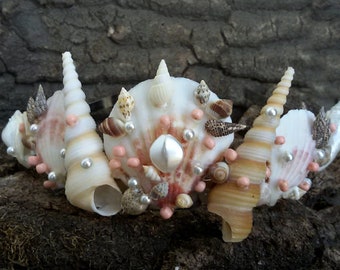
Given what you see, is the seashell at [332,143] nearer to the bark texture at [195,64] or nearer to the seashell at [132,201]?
the bark texture at [195,64]

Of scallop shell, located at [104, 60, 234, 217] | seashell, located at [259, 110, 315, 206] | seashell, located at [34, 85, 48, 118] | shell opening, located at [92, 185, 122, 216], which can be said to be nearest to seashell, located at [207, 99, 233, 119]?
scallop shell, located at [104, 60, 234, 217]

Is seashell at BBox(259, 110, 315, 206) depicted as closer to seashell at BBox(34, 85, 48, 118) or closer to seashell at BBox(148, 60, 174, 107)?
seashell at BBox(148, 60, 174, 107)

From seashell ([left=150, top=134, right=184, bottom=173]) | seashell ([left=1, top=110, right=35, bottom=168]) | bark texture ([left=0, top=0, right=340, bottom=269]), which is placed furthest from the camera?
seashell ([left=1, top=110, right=35, bottom=168])

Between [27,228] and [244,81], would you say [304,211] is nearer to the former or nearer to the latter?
[244,81]

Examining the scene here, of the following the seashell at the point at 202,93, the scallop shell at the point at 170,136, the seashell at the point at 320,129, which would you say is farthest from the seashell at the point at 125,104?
the seashell at the point at 320,129

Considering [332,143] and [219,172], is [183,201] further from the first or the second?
[332,143]

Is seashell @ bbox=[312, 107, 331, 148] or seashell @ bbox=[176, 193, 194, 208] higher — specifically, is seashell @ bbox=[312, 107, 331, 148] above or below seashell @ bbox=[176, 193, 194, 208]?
above
